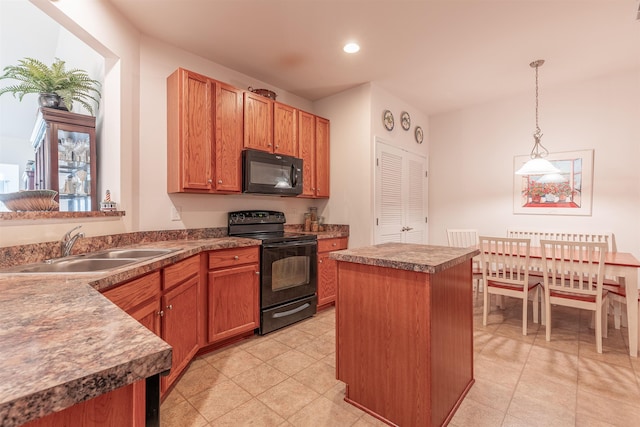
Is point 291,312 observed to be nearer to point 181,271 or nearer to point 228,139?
point 181,271

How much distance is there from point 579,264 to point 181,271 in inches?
125

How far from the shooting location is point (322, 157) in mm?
3764

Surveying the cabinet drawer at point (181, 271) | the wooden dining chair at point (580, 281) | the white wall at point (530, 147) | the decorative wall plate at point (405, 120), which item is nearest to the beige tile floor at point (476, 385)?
the wooden dining chair at point (580, 281)

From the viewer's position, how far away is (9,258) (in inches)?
59.9

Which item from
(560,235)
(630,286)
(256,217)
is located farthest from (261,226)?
(560,235)

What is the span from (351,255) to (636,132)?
392 cm

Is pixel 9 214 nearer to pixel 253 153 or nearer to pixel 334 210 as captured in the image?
pixel 253 153

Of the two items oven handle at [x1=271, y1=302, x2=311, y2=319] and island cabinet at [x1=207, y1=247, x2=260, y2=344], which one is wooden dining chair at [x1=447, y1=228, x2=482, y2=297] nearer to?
oven handle at [x1=271, y1=302, x2=311, y2=319]

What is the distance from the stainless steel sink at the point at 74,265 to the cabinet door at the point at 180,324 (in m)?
0.39

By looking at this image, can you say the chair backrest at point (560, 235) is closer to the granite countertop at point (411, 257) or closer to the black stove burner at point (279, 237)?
the granite countertop at point (411, 257)

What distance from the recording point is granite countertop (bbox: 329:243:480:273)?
4.76 ft

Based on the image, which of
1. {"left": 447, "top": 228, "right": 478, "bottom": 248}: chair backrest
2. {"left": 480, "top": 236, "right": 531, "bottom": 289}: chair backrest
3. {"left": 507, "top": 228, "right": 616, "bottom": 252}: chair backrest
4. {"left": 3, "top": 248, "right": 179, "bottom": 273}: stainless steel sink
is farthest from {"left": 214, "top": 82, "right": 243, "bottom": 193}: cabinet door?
{"left": 507, "top": 228, "right": 616, "bottom": 252}: chair backrest

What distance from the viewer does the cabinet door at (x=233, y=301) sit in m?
2.38

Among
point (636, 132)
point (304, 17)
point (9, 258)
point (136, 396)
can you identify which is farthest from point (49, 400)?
point (636, 132)
